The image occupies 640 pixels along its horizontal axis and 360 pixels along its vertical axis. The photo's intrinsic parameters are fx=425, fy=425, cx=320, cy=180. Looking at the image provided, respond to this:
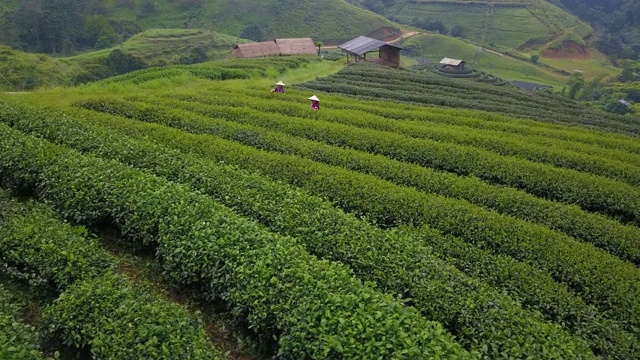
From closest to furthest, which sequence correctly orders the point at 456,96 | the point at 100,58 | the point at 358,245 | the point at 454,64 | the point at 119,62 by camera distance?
1. the point at 358,245
2. the point at 456,96
3. the point at 119,62
4. the point at 100,58
5. the point at 454,64

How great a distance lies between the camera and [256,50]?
5053 cm

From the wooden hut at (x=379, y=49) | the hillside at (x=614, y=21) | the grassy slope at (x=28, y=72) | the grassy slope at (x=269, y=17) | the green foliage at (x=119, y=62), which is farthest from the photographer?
the hillside at (x=614, y=21)

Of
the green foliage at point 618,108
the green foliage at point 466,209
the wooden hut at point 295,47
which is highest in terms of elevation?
the wooden hut at point 295,47

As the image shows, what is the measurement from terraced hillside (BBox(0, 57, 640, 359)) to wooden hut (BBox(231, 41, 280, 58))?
32.4 metres

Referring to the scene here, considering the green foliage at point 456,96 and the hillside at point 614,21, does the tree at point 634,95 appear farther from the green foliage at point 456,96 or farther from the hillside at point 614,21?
the hillside at point 614,21

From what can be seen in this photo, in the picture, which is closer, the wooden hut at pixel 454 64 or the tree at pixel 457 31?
the wooden hut at pixel 454 64

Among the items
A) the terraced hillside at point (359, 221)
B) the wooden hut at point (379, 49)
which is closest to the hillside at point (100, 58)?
the terraced hillside at point (359, 221)

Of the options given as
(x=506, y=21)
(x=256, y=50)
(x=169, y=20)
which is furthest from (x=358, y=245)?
(x=506, y=21)

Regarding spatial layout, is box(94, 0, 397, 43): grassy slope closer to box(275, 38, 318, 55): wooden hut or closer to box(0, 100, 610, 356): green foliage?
box(275, 38, 318, 55): wooden hut

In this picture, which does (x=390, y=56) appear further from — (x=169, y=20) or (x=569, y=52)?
(x=569, y=52)

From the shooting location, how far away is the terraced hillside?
6.72 meters

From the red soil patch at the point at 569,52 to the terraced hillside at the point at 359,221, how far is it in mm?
74876

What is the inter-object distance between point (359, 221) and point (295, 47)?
4726 centimetres

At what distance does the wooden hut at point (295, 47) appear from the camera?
2049 inches
